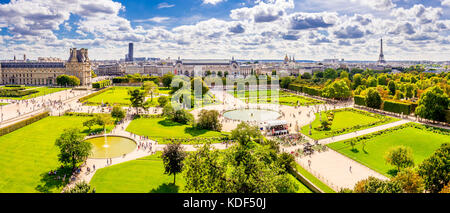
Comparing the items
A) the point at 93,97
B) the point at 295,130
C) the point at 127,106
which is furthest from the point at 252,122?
the point at 93,97

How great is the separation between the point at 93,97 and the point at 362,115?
6654 centimetres

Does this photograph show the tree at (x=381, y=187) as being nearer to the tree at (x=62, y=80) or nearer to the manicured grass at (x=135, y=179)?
the manicured grass at (x=135, y=179)

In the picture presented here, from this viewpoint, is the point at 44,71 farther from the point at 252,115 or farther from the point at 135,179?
the point at 135,179

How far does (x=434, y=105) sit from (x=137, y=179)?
48.5 meters

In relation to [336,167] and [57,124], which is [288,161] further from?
[57,124]

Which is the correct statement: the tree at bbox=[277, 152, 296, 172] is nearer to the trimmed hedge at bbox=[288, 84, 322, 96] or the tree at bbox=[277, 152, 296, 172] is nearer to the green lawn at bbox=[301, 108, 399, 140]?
the green lawn at bbox=[301, 108, 399, 140]

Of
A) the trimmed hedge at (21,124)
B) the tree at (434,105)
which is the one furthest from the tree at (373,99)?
the trimmed hedge at (21,124)

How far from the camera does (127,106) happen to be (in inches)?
2485

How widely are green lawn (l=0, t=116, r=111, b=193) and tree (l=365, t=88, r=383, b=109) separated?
53.3 m

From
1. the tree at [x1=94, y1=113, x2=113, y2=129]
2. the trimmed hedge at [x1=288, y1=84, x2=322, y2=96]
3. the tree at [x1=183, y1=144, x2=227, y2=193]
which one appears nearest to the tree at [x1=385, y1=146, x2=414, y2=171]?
the tree at [x1=183, y1=144, x2=227, y2=193]

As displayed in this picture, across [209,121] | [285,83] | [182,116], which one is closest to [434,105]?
[209,121]

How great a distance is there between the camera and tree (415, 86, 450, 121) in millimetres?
46281
